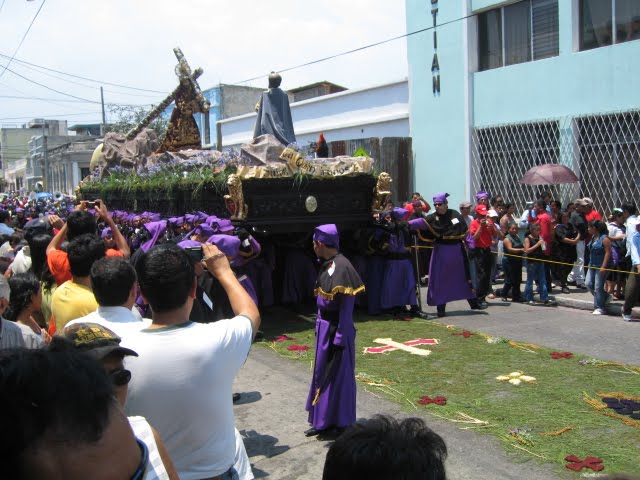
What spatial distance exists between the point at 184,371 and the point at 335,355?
9.50 feet

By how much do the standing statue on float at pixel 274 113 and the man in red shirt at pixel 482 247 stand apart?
3491mm

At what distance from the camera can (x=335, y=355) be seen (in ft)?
17.6

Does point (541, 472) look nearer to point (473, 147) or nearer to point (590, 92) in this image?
point (590, 92)

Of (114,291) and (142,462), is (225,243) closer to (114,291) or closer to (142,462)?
(114,291)

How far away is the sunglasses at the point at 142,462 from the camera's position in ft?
5.37

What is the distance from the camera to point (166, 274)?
2750 millimetres

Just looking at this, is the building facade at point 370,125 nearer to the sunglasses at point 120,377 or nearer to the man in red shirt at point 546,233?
the man in red shirt at point 546,233

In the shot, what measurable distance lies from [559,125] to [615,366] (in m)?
7.94

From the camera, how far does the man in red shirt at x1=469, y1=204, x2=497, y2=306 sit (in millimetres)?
11172

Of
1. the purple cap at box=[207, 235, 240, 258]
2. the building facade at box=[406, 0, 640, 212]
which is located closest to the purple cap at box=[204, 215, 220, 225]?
the purple cap at box=[207, 235, 240, 258]

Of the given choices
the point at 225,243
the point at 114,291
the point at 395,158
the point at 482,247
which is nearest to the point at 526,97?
the point at 395,158

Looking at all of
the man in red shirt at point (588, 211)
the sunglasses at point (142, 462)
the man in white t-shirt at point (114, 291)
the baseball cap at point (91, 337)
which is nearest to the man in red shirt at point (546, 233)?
the man in red shirt at point (588, 211)

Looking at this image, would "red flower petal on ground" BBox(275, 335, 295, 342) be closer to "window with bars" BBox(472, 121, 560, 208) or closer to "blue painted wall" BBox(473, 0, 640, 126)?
"window with bars" BBox(472, 121, 560, 208)

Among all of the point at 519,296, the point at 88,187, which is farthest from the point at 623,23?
the point at 88,187
